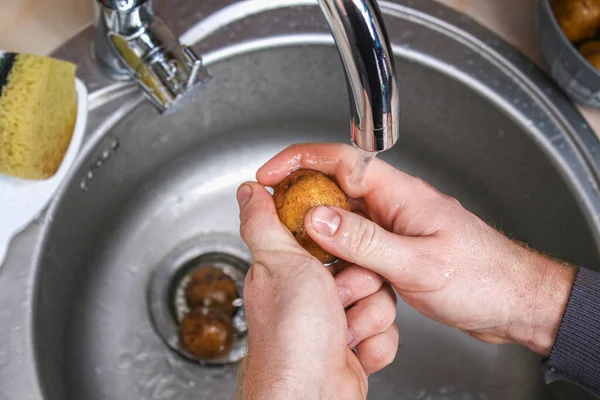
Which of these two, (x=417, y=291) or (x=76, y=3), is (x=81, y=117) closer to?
(x=76, y=3)

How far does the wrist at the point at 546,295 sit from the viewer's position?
2.66ft

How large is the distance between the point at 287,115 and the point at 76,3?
17.3 inches

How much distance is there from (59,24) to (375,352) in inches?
29.4

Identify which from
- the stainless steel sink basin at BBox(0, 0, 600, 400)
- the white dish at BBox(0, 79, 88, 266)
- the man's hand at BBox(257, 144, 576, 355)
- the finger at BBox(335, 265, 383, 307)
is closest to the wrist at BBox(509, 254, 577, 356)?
the man's hand at BBox(257, 144, 576, 355)

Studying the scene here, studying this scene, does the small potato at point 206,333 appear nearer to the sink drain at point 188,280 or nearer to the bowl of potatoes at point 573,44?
the sink drain at point 188,280

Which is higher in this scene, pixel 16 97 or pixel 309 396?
pixel 16 97

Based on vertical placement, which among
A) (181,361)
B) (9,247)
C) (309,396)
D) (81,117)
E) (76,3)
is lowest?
(181,361)

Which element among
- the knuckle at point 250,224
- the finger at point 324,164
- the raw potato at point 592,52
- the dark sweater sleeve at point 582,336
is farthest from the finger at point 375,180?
the raw potato at point 592,52

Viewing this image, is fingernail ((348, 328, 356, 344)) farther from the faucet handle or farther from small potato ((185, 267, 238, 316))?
the faucet handle

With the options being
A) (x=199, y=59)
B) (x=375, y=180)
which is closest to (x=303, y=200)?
(x=375, y=180)

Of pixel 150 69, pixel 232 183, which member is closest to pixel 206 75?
pixel 150 69

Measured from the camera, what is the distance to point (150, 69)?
2.60ft

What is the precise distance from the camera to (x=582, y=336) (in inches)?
30.8

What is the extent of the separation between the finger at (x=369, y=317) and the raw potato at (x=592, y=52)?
51 centimetres
